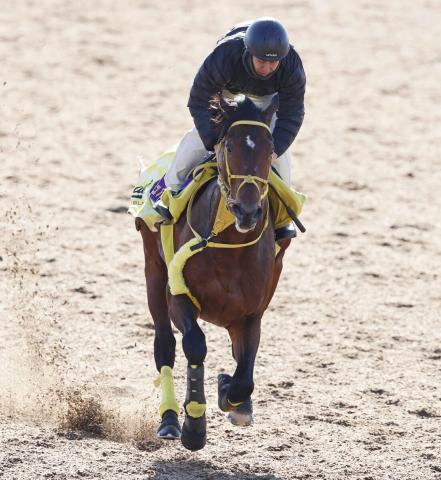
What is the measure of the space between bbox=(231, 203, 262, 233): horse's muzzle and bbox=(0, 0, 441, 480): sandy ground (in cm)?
182

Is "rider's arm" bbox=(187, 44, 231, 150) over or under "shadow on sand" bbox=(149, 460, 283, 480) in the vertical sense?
over

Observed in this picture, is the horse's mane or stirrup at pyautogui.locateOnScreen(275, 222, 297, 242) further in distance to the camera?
stirrup at pyautogui.locateOnScreen(275, 222, 297, 242)

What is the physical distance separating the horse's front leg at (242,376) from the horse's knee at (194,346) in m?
0.30

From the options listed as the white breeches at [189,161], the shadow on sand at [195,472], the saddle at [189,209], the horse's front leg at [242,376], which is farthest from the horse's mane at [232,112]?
the shadow on sand at [195,472]

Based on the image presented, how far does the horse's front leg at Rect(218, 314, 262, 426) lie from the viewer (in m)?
7.85

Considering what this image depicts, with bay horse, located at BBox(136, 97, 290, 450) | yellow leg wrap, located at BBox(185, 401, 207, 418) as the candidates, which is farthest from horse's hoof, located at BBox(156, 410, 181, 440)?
yellow leg wrap, located at BBox(185, 401, 207, 418)

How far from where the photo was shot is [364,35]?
18766 mm

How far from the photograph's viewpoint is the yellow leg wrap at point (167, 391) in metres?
8.24

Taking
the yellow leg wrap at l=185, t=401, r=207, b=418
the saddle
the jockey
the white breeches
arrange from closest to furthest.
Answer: the jockey < the saddle < the yellow leg wrap at l=185, t=401, r=207, b=418 < the white breeches

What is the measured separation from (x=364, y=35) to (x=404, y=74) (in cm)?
163

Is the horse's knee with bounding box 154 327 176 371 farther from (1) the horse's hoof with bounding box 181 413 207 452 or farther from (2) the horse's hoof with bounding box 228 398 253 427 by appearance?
(1) the horse's hoof with bounding box 181 413 207 452

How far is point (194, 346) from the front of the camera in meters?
7.72

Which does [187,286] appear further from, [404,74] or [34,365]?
[404,74]

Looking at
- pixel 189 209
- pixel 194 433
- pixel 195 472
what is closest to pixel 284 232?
pixel 189 209
